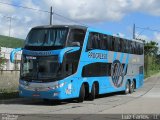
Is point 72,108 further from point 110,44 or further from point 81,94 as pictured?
point 110,44

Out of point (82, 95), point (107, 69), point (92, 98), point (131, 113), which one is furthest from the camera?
point (107, 69)

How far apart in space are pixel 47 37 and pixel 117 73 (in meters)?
8.22

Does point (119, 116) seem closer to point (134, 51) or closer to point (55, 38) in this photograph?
point (55, 38)

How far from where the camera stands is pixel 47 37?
21.4 metres

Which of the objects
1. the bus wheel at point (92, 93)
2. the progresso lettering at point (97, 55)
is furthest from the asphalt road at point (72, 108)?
the progresso lettering at point (97, 55)

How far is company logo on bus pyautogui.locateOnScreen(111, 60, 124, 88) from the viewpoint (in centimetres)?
2752

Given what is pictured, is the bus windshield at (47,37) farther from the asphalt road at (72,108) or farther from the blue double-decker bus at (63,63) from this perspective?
the asphalt road at (72,108)

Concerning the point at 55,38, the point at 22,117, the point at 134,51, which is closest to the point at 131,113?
the point at 22,117

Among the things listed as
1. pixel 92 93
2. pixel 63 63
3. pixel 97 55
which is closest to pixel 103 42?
pixel 97 55

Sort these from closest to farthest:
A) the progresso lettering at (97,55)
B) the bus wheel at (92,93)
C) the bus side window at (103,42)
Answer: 1. the progresso lettering at (97,55)
2. the bus wheel at (92,93)
3. the bus side window at (103,42)

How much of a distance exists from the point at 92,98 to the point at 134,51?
9.00 metres

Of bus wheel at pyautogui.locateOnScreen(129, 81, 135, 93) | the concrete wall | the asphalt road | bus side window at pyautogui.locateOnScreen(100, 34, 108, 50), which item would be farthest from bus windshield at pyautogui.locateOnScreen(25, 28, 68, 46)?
bus wheel at pyautogui.locateOnScreen(129, 81, 135, 93)

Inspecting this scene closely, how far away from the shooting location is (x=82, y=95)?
74.0ft

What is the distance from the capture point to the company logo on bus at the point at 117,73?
90.3 feet
